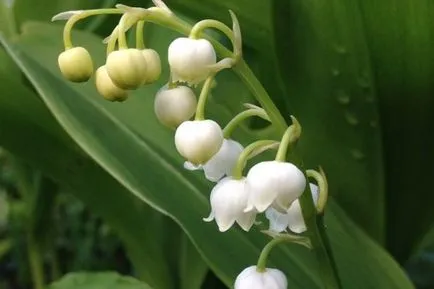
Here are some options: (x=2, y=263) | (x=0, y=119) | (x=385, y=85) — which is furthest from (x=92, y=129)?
(x=2, y=263)

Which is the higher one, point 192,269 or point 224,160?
point 224,160

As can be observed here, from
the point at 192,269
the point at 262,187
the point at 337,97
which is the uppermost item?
the point at 262,187

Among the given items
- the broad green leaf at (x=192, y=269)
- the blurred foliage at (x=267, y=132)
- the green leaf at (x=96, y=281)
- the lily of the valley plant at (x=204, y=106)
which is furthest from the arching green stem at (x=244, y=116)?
the broad green leaf at (x=192, y=269)

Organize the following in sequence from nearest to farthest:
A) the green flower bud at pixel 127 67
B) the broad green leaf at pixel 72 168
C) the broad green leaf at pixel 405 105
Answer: the green flower bud at pixel 127 67 → the broad green leaf at pixel 405 105 → the broad green leaf at pixel 72 168

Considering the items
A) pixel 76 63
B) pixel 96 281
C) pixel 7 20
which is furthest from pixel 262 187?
pixel 7 20

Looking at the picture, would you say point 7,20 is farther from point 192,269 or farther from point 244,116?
point 244,116

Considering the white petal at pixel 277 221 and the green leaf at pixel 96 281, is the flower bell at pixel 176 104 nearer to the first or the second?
the white petal at pixel 277 221
